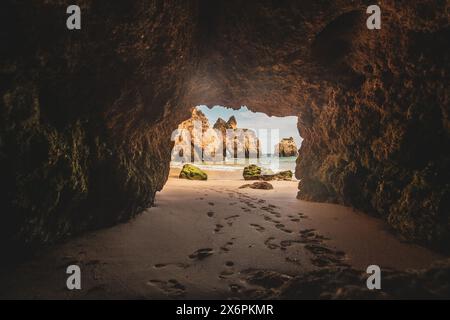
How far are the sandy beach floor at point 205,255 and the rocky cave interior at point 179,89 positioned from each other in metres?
0.41

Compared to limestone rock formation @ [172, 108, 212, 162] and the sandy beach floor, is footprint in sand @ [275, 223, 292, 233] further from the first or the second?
limestone rock formation @ [172, 108, 212, 162]

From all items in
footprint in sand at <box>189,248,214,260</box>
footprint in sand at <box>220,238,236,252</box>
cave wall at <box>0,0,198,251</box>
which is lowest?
footprint in sand at <box>220,238,236,252</box>

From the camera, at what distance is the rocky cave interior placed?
329 centimetres

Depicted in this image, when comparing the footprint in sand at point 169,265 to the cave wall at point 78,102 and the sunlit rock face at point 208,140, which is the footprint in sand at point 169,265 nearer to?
the cave wall at point 78,102

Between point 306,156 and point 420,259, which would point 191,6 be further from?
point 306,156

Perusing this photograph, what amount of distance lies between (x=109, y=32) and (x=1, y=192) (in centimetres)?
244

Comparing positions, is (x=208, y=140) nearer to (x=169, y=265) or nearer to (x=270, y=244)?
(x=270, y=244)

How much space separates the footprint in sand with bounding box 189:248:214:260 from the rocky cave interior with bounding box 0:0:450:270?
1952 mm

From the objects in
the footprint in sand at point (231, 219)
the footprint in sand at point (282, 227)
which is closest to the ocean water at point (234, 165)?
the footprint in sand at point (231, 219)

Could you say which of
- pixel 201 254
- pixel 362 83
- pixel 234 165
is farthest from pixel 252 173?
pixel 234 165

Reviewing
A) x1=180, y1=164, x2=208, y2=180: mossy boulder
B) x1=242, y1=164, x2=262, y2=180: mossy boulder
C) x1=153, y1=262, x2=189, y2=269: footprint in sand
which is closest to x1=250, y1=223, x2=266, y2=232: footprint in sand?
x1=153, y1=262, x2=189, y2=269: footprint in sand

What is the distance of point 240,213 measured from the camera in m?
6.88

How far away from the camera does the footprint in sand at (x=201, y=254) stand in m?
4.01

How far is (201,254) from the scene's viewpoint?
4.13 metres
